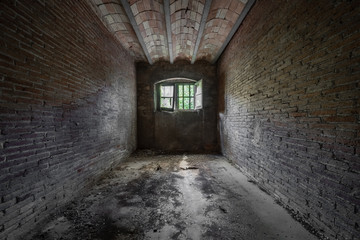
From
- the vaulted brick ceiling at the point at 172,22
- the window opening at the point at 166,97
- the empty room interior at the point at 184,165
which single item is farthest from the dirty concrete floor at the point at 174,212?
the window opening at the point at 166,97

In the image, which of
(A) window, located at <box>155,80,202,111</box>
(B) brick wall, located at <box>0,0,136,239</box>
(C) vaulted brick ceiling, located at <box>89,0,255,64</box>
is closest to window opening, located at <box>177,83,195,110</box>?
(A) window, located at <box>155,80,202,111</box>

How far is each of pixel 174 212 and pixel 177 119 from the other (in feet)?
14.0

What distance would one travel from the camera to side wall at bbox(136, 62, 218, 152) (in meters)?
6.05

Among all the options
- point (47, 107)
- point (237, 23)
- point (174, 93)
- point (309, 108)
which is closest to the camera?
point (309, 108)

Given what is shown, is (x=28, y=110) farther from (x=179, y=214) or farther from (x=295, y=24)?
(x=295, y=24)

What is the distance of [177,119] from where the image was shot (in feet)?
20.1

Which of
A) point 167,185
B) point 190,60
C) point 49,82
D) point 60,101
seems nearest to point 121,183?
point 167,185

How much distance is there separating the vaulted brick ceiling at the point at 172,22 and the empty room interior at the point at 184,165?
33 millimetres

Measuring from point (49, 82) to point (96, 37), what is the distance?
5.54 ft

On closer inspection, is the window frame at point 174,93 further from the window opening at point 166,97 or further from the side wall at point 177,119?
the side wall at point 177,119

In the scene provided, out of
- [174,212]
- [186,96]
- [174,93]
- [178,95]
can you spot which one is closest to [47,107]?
[174,212]

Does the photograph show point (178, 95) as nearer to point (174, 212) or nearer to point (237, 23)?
point (237, 23)

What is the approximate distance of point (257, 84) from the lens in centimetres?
294

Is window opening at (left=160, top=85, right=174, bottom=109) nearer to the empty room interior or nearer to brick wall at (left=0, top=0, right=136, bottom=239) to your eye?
the empty room interior
